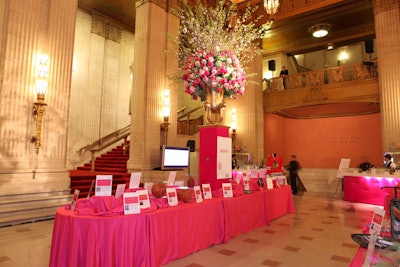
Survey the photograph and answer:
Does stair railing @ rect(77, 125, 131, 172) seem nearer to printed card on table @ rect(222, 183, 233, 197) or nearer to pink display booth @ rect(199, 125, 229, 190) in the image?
pink display booth @ rect(199, 125, 229, 190)

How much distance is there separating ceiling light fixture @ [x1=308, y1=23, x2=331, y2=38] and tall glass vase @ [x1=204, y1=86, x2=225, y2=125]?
10.8m

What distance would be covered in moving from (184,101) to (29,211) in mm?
11429

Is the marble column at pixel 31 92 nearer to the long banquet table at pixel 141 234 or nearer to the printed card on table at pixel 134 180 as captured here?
the long banquet table at pixel 141 234

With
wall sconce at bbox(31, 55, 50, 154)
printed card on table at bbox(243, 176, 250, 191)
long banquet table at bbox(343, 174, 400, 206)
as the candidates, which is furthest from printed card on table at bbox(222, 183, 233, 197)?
long banquet table at bbox(343, 174, 400, 206)

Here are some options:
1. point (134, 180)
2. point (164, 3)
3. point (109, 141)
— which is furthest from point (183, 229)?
point (109, 141)

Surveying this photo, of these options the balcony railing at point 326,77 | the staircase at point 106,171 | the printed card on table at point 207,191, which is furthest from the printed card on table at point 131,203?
the balcony railing at point 326,77

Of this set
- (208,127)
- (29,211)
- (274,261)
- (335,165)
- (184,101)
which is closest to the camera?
(274,261)

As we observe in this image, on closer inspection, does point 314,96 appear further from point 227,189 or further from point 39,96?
point 39,96

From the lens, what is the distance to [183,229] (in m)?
3.37

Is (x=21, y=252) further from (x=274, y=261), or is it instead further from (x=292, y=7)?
(x=292, y=7)

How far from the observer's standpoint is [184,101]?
1602 cm

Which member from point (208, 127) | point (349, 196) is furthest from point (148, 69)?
point (349, 196)

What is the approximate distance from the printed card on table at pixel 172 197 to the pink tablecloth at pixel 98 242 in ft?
2.08

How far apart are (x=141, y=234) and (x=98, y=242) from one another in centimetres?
40
